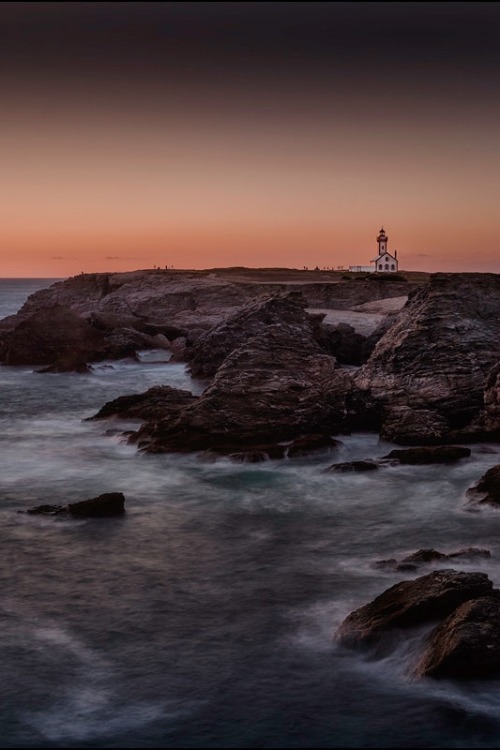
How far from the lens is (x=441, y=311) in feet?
103

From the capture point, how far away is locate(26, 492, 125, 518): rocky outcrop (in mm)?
20156

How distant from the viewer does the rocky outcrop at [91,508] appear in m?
20.2

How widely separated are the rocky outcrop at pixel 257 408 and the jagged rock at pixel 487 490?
7.16 metres

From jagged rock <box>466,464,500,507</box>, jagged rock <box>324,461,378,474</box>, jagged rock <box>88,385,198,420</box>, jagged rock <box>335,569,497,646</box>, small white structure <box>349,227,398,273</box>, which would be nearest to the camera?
jagged rock <box>335,569,497,646</box>

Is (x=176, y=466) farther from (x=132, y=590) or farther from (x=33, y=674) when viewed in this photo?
(x=33, y=674)

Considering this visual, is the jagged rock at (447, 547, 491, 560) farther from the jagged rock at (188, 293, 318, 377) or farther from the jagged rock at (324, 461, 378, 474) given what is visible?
the jagged rock at (188, 293, 318, 377)

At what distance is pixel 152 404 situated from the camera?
30969 millimetres

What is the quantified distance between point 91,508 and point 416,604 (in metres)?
9.55

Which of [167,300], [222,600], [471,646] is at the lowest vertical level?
[222,600]

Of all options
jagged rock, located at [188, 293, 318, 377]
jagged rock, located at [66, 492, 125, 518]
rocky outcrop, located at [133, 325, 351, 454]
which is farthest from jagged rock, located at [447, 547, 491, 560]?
jagged rock, located at [188, 293, 318, 377]

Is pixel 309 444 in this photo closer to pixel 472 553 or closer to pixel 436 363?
pixel 436 363

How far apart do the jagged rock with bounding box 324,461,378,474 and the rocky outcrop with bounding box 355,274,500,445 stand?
10.8ft

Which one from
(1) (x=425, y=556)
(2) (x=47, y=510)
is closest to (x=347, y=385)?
(2) (x=47, y=510)

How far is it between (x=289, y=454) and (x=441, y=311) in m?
9.34
